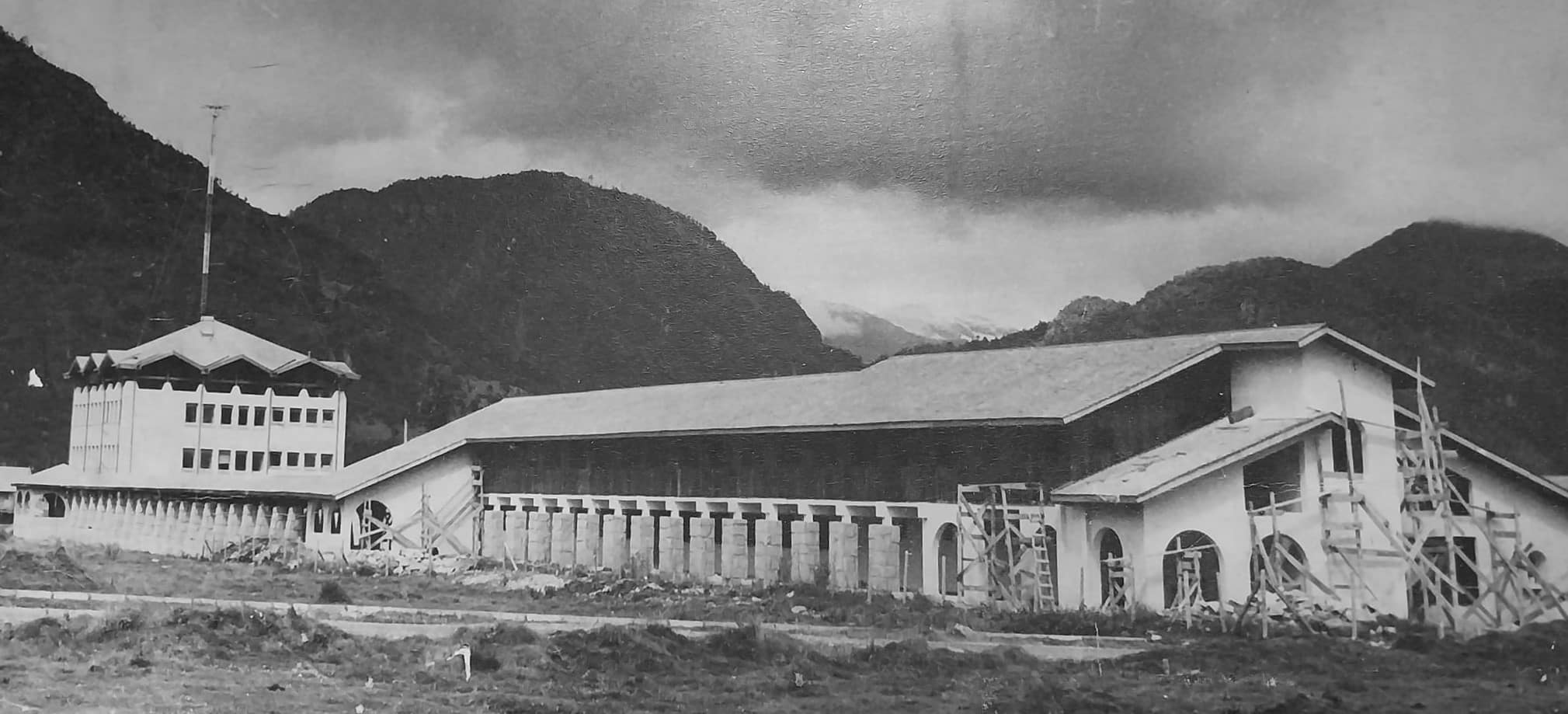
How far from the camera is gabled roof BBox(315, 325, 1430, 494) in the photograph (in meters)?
16.3

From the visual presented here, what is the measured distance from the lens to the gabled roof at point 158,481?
59.5 ft

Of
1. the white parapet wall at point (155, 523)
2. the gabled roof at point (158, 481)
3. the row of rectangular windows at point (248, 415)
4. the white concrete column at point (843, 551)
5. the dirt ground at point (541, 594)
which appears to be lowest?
the dirt ground at point (541, 594)

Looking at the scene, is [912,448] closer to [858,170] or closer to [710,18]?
[858,170]

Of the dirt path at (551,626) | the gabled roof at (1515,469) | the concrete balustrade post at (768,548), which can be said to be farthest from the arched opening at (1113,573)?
the concrete balustrade post at (768,548)

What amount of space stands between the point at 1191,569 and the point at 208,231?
12290mm

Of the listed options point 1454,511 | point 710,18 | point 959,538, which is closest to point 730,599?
point 959,538

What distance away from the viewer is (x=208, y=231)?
1664 cm

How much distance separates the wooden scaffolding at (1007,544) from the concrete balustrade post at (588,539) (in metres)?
6.22

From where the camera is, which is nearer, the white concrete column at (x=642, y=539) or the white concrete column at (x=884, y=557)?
the white concrete column at (x=884, y=557)

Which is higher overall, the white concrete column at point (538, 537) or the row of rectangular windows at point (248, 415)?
the row of rectangular windows at point (248, 415)

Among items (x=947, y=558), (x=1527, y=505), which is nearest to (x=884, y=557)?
(x=947, y=558)

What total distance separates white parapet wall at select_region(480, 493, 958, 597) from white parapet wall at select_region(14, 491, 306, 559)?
10.4ft

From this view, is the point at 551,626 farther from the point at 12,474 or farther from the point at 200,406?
the point at 12,474

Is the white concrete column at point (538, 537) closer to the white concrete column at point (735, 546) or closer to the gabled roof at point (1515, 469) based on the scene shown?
the white concrete column at point (735, 546)
